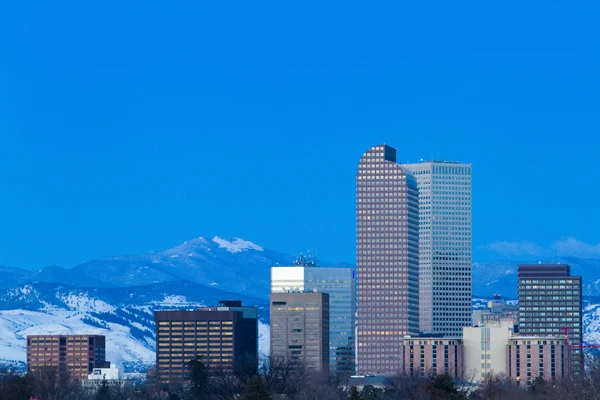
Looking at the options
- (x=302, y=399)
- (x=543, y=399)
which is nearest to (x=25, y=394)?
(x=302, y=399)

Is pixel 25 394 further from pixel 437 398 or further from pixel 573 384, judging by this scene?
pixel 573 384

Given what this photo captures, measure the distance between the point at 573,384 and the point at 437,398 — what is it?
1484cm

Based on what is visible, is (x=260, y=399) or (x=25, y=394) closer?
(x=260, y=399)

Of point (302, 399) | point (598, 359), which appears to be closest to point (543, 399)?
point (598, 359)

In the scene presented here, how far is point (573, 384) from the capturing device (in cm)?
18050

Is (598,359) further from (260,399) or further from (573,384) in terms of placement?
(260,399)

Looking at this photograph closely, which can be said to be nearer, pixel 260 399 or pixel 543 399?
pixel 260 399

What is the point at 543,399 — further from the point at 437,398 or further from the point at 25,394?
the point at 25,394

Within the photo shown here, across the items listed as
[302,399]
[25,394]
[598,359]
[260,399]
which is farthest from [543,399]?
[25,394]

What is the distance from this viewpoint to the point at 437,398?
598ft

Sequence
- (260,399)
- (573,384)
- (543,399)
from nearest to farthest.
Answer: (260,399)
(573,384)
(543,399)

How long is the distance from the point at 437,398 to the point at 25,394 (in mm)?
47133

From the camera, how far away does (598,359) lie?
184m

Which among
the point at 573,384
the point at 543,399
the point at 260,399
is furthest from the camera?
the point at 543,399
